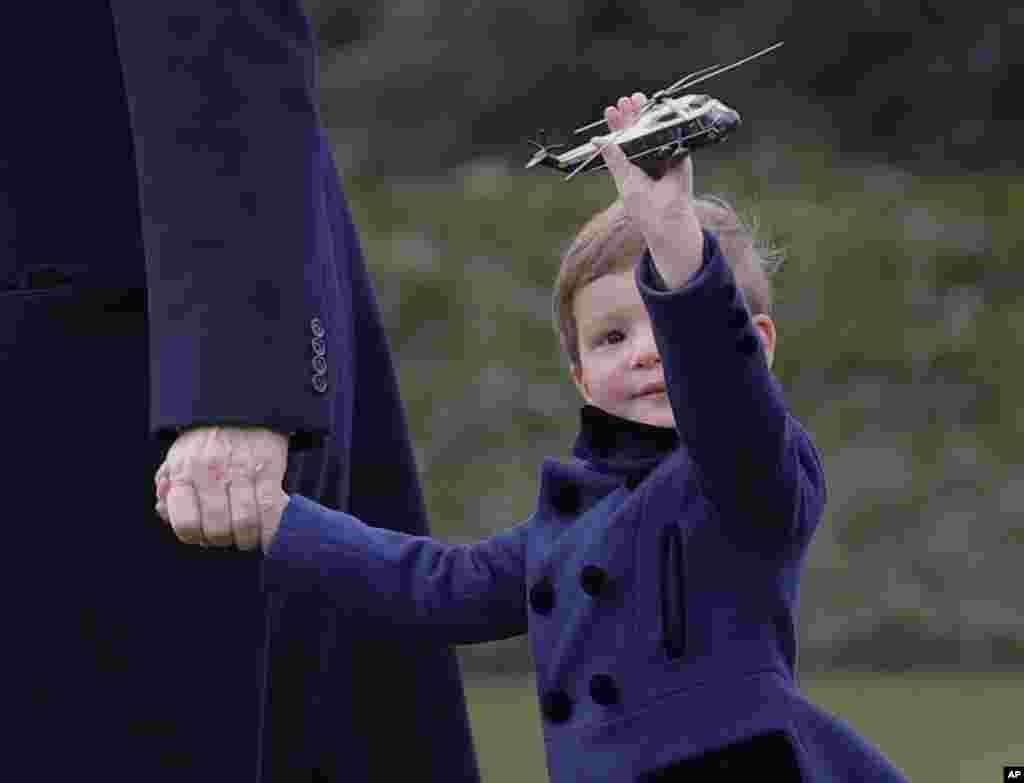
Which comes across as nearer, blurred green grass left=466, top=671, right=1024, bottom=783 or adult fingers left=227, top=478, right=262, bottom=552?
adult fingers left=227, top=478, right=262, bottom=552

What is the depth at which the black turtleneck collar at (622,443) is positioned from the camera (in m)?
2.15

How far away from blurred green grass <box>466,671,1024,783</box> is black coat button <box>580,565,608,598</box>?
2778mm

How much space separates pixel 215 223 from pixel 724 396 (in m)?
0.41

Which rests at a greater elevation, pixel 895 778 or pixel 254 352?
pixel 254 352

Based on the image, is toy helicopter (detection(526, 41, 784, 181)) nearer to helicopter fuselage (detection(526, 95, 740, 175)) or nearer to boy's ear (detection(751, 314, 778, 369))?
helicopter fuselage (detection(526, 95, 740, 175))

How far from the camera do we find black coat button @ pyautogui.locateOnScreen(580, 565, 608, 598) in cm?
211

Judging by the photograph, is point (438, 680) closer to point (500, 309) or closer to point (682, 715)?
point (682, 715)

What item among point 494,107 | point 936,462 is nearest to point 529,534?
point 936,462

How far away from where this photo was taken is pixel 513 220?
8766 millimetres

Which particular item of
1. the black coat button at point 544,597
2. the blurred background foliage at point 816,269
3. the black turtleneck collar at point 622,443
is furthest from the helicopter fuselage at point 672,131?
the blurred background foliage at point 816,269

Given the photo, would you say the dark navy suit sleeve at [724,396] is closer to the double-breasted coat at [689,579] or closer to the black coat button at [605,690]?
the double-breasted coat at [689,579]

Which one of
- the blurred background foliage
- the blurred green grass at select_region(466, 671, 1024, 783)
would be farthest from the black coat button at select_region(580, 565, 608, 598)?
the blurred background foliage

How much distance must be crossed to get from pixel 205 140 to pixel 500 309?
621 cm

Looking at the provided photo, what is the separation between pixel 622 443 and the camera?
2.18 metres
